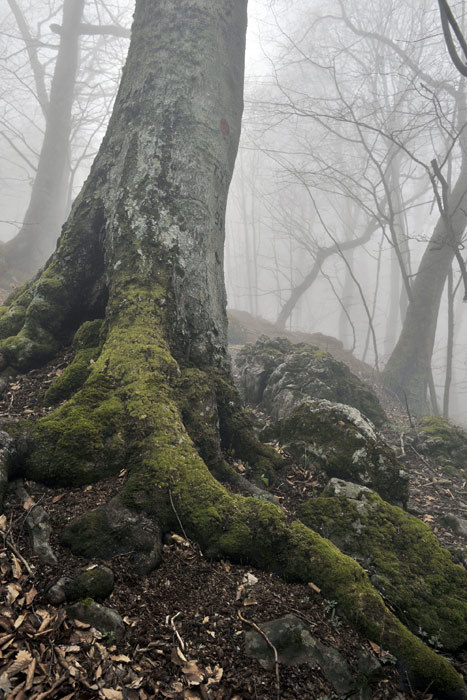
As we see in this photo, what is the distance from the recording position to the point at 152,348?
390 centimetres

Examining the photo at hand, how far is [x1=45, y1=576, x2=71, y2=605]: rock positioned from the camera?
2207 mm

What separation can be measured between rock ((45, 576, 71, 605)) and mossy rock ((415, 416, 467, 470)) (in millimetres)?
5888

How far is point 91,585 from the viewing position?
230cm

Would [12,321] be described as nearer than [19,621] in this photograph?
No

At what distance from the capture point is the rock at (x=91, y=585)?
226cm

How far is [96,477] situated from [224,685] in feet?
5.36

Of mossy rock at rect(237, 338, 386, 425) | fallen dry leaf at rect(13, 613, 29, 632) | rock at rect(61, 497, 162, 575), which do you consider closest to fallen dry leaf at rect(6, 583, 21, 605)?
fallen dry leaf at rect(13, 613, 29, 632)

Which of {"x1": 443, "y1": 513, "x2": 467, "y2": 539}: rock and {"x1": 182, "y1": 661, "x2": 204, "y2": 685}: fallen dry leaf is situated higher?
{"x1": 182, "y1": 661, "x2": 204, "y2": 685}: fallen dry leaf

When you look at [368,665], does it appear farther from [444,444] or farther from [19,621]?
[444,444]

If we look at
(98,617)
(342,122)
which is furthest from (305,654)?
(342,122)

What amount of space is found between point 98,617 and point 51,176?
54.6 ft

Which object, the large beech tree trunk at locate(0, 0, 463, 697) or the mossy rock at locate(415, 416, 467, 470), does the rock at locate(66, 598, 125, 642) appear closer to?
the large beech tree trunk at locate(0, 0, 463, 697)

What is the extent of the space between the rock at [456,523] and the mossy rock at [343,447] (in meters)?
0.58

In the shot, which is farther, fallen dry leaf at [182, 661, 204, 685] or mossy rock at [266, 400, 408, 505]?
mossy rock at [266, 400, 408, 505]
